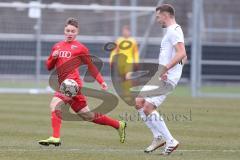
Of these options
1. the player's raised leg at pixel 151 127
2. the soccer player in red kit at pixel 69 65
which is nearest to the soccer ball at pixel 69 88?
the soccer player in red kit at pixel 69 65

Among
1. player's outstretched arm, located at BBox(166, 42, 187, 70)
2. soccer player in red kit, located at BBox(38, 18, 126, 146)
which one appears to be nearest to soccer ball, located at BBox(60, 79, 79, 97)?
soccer player in red kit, located at BBox(38, 18, 126, 146)

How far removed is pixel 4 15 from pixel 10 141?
697 inches

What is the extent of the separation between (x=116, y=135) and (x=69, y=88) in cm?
243

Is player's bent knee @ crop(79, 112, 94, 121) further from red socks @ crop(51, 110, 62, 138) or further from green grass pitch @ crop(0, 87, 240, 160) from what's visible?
red socks @ crop(51, 110, 62, 138)

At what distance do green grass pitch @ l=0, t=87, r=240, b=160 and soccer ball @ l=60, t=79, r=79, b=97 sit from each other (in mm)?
834

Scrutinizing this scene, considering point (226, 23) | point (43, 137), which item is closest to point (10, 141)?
point (43, 137)

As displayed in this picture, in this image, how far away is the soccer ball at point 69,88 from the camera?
488 inches

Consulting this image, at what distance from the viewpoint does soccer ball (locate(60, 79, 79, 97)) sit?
40.7ft

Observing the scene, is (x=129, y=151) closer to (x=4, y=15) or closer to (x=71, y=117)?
(x=71, y=117)

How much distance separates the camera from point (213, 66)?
31969 mm

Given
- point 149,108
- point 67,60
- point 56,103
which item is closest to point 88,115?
point 56,103

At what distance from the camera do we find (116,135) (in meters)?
14.5

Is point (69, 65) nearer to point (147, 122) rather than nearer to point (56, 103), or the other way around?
point (56, 103)

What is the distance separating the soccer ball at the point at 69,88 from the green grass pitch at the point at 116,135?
2.74ft
